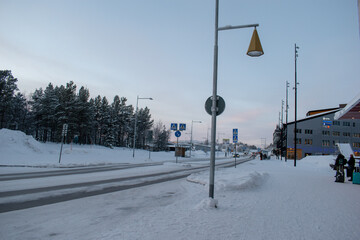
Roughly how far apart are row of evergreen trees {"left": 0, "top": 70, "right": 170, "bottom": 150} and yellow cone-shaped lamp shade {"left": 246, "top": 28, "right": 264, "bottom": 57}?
119 ft

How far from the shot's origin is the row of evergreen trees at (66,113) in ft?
159

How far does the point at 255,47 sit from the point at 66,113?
50.3 metres

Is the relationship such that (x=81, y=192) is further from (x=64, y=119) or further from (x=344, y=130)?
(x=344, y=130)

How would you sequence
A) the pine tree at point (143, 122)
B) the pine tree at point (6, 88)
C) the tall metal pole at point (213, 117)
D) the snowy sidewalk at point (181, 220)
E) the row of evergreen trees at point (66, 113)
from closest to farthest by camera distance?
the snowy sidewalk at point (181, 220) → the tall metal pole at point (213, 117) → the pine tree at point (6, 88) → the row of evergreen trees at point (66, 113) → the pine tree at point (143, 122)

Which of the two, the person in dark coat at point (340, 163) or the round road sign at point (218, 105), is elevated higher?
the round road sign at point (218, 105)

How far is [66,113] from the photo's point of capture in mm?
49125

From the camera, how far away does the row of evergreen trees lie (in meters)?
48.4

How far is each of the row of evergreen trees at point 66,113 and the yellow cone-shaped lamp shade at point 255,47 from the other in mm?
36417

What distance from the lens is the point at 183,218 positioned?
4965mm

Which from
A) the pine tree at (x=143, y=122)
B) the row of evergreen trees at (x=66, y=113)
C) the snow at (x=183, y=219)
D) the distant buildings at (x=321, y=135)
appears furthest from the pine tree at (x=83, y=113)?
the distant buildings at (x=321, y=135)

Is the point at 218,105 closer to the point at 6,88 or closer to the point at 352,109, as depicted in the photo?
the point at 352,109

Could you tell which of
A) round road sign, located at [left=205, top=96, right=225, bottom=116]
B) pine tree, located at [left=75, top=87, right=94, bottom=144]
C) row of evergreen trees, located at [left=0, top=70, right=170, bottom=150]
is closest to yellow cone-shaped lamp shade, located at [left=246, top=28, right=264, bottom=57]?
round road sign, located at [left=205, top=96, right=225, bottom=116]

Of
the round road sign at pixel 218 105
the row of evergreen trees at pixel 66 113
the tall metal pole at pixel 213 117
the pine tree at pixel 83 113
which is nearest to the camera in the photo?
the tall metal pole at pixel 213 117

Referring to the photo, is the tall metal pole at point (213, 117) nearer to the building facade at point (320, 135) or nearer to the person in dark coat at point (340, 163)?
the person in dark coat at point (340, 163)
